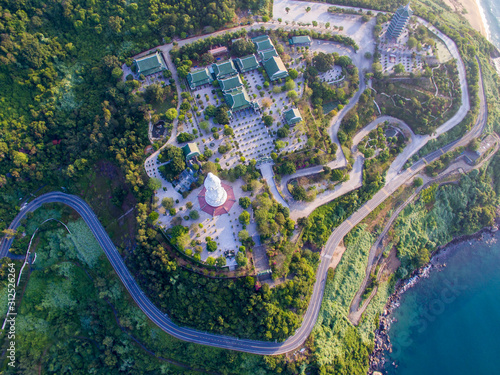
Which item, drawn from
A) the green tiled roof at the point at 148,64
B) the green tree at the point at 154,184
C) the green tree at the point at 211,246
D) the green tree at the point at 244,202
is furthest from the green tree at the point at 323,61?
the green tree at the point at 211,246

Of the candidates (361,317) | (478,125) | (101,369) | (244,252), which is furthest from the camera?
(478,125)

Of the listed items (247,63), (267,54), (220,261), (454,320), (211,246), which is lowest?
(454,320)

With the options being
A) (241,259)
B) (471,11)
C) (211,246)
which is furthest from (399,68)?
(211,246)

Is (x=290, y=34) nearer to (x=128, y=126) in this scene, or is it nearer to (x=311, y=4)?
(x=311, y=4)

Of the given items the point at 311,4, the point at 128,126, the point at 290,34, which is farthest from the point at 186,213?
the point at 311,4

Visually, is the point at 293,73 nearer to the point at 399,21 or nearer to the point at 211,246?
the point at 399,21
